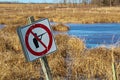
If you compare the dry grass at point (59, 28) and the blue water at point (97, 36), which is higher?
the blue water at point (97, 36)

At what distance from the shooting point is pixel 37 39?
420 cm

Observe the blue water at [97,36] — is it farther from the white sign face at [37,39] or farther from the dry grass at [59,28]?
the white sign face at [37,39]

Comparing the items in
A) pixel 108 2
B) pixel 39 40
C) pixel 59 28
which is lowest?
pixel 108 2

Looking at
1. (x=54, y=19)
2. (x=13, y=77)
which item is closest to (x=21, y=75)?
(x=13, y=77)

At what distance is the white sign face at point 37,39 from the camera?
13.5 feet

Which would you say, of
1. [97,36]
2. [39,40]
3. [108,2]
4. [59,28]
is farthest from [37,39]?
[108,2]

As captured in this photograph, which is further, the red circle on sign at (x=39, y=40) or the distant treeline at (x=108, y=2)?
the distant treeline at (x=108, y=2)

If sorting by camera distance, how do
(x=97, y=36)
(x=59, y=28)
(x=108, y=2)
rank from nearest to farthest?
(x=97, y=36)
(x=59, y=28)
(x=108, y=2)

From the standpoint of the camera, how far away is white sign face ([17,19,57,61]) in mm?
4117

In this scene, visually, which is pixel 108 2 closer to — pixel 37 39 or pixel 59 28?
pixel 59 28

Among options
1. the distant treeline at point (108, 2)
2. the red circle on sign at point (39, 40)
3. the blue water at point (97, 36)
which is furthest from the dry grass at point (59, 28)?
the distant treeline at point (108, 2)

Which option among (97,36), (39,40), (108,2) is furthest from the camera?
(108,2)

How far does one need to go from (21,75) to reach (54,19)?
3127 centimetres

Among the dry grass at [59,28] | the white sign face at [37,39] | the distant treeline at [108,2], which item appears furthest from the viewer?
the distant treeline at [108,2]
